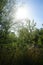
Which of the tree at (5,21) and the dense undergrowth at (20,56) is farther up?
the tree at (5,21)

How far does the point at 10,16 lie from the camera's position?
62.3ft

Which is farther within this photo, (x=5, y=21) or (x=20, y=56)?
(x=5, y=21)

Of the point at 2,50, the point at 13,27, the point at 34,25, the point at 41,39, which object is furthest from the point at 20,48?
the point at 34,25

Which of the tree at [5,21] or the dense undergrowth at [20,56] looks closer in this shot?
the dense undergrowth at [20,56]

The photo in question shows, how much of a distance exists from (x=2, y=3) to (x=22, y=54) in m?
6.66

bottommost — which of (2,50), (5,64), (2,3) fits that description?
(5,64)

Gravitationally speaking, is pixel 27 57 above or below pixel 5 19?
below

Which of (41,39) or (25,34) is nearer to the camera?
(41,39)

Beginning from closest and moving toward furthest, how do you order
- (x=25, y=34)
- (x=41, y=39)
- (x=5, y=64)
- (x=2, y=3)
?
1. (x=5, y=64)
2. (x=2, y=3)
3. (x=41, y=39)
4. (x=25, y=34)

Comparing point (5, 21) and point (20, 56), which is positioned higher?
point (5, 21)

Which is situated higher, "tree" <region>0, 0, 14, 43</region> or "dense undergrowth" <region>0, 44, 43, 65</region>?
"tree" <region>0, 0, 14, 43</region>

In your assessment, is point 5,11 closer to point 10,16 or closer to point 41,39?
point 10,16

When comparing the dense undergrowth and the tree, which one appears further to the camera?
the tree

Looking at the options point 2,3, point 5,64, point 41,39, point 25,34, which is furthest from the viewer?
point 25,34
